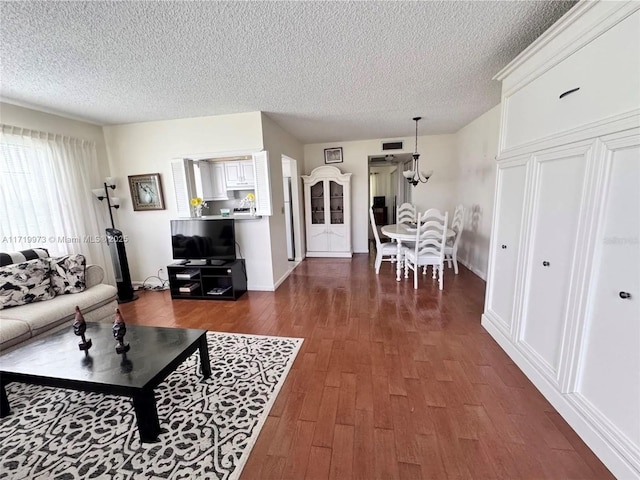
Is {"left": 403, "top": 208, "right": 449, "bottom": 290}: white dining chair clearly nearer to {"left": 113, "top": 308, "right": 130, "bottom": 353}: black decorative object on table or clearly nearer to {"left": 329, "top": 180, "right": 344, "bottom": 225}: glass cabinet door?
{"left": 329, "top": 180, "right": 344, "bottom": 225}: glass cabinet door

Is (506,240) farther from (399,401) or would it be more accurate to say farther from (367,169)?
(367,169)

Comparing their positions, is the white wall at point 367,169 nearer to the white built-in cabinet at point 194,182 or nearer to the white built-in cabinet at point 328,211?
the white built-in cabinet at point 328,211

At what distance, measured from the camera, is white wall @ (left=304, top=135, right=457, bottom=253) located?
203 inches

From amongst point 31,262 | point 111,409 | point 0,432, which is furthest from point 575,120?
point 31,262

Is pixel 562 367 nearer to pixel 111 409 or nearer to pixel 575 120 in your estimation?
pixel 575 120

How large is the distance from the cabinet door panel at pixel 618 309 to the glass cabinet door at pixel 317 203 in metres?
4.39

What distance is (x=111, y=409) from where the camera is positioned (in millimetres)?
1698

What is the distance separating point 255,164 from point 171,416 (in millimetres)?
2776

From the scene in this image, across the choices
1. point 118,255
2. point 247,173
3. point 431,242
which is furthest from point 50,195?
point 431,242

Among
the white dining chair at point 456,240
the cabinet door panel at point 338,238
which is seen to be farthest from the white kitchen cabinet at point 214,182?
the white dining chair at point 456,240

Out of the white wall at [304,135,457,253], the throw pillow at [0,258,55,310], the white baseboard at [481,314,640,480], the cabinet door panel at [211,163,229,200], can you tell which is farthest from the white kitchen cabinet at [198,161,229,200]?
the white baseboard at [481,314,640,480]

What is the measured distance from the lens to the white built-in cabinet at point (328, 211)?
17.3 ft

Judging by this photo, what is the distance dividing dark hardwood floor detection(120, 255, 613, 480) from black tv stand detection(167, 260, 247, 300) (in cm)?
35

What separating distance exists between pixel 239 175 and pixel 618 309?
5.05 metres
